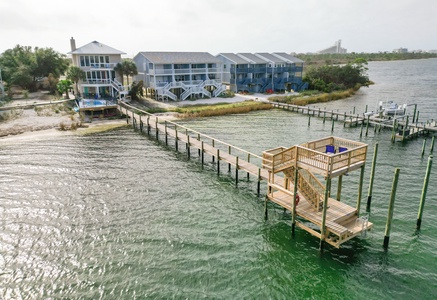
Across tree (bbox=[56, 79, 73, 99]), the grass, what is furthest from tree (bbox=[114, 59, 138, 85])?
the grass

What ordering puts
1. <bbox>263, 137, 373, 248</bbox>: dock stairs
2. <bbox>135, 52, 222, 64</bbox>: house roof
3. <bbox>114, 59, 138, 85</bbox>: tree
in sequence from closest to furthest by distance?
1. <bbox>263, 137, 373, 248</bbox>: dock stairs
2. <bbox>114, 59, 138, 85</bbox>: tree
3. <bbox>135, 52, 222, 64</bbox>: house roof

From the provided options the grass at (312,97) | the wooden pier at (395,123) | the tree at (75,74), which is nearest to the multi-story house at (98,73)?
the tree at (75,74)

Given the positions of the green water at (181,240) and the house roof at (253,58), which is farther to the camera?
the house roof at (253,58)

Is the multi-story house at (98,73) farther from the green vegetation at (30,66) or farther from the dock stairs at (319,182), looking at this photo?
the dock stairs at (319,182)

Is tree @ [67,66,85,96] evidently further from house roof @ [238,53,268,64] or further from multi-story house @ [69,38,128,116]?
house roof @ [238,53,268,64]

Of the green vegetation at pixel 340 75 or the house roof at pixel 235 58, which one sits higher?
the house roof at pixel 235 58

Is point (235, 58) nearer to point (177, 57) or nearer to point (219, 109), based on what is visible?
point (177, 57)

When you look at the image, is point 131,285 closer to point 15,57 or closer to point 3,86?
point 3,86

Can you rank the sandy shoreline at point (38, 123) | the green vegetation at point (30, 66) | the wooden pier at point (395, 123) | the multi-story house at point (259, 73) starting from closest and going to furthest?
the wooden pier at point (395, 123), the sandy shoreline at point (38, 123), the green vegetation at point (30, 66), the multi-story house at point (259, 73)
